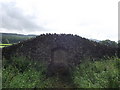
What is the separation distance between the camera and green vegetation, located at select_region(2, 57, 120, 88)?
29.2 feet

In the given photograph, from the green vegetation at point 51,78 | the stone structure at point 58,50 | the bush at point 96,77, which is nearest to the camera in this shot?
the bush at point 96,77

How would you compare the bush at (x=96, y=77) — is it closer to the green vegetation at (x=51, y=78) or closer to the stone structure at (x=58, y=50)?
the green vegetation at (x=51, y=78)

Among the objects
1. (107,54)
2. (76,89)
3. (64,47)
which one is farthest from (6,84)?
(107,54)

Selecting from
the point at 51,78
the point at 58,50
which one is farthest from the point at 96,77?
the point at 58,50

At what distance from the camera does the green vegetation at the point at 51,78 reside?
8898 mm

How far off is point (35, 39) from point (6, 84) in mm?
6213

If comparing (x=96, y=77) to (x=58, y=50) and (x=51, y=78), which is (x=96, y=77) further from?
(x=58, y=50)

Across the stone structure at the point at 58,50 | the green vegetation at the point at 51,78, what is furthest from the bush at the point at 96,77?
the stone structure at the point at 58,50

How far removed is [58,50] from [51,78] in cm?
320

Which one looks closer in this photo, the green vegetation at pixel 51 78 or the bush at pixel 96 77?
the bush at pixel 96 77

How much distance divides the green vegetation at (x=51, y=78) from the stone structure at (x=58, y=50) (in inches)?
31.2

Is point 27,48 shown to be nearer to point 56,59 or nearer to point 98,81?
point 56,59

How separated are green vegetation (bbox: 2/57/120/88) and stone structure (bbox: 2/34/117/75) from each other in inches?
31.2

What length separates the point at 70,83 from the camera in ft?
34.3
